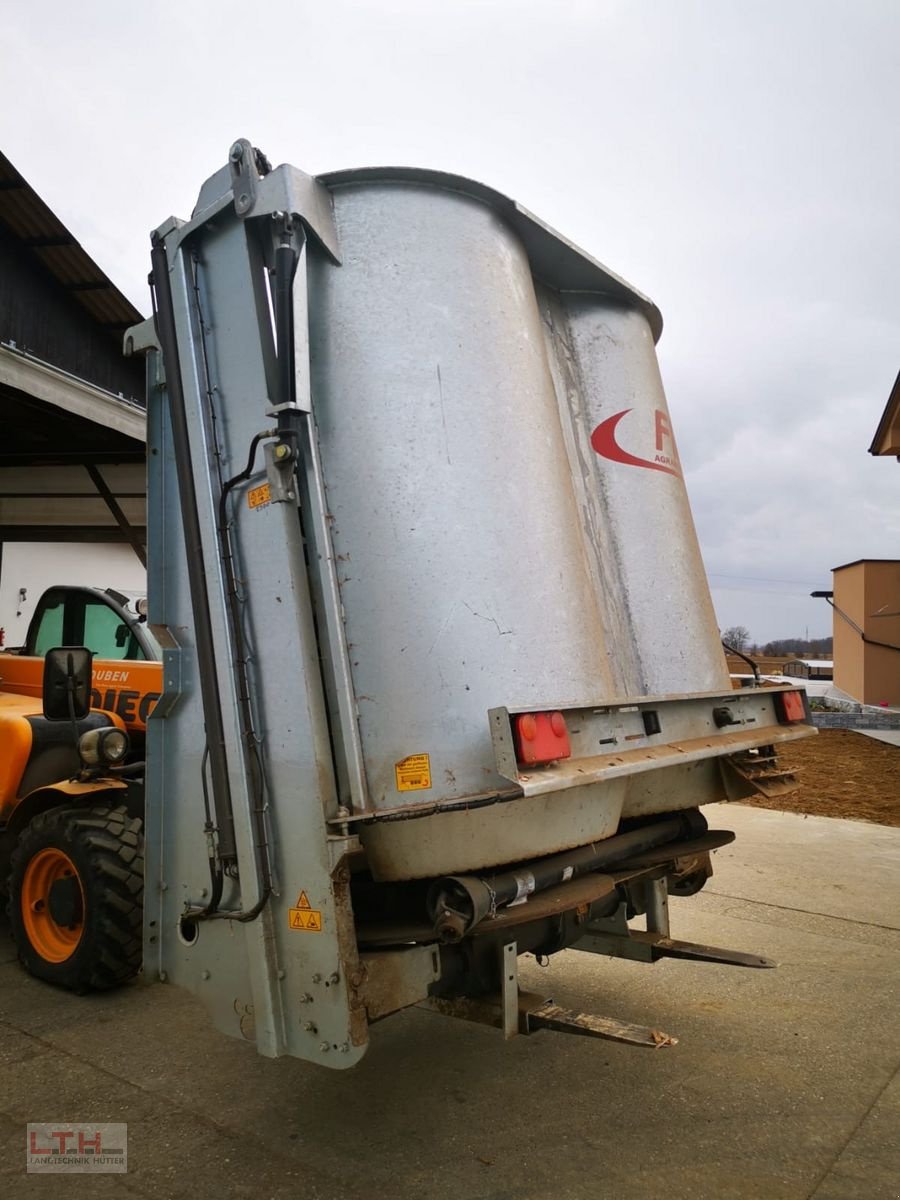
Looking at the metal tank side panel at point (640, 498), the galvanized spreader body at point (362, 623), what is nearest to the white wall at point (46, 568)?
the metal tank side panel at point (640, 498)

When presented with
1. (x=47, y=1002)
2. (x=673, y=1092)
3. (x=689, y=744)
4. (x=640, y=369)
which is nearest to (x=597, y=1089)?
(x=673, y=1092)

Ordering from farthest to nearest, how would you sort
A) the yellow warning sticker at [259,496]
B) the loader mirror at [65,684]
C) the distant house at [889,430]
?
the distant house at [889,430] → the loader mirror at [65,684] → the yellow warning sticker at [259,496]

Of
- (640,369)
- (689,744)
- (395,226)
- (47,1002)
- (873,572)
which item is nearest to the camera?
(395,226)

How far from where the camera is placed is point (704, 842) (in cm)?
400

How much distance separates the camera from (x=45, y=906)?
4773 mm

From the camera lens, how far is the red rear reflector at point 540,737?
2.59 meters

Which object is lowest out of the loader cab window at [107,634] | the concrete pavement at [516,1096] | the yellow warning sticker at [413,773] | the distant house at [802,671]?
the concrete pavement at [516,1096]

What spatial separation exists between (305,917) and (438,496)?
138 cm

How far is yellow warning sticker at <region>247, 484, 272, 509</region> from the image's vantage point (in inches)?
112

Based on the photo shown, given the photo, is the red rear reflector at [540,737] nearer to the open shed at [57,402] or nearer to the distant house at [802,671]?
the open shed at [57,402]

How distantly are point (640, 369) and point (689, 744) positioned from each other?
5.67ft

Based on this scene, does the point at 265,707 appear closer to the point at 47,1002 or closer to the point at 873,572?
the point at 47,1002

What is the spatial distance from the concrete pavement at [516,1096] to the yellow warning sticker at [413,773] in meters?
1.33

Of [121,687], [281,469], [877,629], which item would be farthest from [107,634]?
[877,629]
